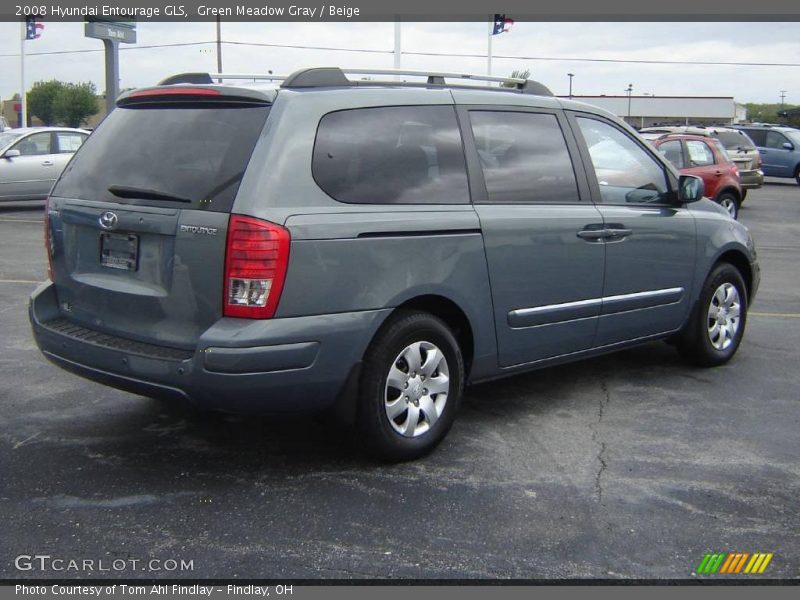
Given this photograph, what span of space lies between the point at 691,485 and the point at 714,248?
245 centimetres

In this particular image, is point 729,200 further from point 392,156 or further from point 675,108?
point 675,108

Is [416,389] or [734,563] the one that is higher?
[416,389]

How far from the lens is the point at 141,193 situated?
427 centimetres

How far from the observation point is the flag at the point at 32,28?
42.7 metres

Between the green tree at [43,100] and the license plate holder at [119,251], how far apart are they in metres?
98.2

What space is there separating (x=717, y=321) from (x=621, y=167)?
1390 millimetres

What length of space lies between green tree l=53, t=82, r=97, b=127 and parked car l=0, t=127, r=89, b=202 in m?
77.0

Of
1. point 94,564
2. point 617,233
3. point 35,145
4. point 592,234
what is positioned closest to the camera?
point 94,564

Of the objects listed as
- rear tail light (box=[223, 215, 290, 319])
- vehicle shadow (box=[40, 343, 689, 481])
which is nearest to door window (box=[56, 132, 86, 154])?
vehicle shadow (box=[40, 343, 689, 481])

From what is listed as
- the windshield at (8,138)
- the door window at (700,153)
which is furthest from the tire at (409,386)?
the windshield at (8,138)

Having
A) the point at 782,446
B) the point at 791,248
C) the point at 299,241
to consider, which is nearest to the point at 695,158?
the point at 791,248

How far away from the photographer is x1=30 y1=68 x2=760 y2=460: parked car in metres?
3.99

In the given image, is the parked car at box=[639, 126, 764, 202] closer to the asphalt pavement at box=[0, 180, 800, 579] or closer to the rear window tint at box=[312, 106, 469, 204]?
the asphalt pavement at box=[0, 180, 800, 579]

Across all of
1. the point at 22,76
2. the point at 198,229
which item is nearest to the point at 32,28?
the point at 22,76
